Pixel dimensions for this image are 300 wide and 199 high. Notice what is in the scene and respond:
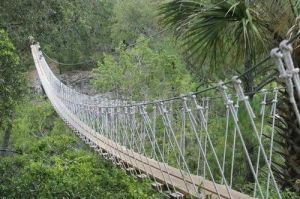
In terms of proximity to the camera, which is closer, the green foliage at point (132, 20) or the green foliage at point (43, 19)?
the green foliage at point (43, 19)

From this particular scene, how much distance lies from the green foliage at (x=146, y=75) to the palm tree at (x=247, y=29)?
6541 mm

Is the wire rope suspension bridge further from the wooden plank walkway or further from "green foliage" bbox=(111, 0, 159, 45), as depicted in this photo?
"green foliage" bbox=(111, 0, 159, 45)

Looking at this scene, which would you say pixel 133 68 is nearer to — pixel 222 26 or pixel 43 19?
pixel 43 19

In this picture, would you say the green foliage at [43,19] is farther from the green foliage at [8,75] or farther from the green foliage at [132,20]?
the green foliage at [132,20]

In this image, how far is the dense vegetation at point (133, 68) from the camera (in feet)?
8.70

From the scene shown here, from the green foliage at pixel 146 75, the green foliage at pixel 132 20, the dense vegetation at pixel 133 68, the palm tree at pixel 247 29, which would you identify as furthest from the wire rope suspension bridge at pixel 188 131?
the green foliage at pixel 132 20

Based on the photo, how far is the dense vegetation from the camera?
265 cm

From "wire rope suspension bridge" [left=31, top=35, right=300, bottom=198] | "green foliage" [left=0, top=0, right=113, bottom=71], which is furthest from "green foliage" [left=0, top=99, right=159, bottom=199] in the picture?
"green foliage" [left=0, top=0, right=113, bottom=71]

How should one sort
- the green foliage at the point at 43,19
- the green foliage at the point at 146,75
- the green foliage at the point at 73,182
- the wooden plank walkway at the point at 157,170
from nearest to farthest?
1. the wooden plank walkway at the point at 157,170
2. the green foliage at the point at 73,182
3. the green foliage at the point at 43,19
4. the green foliage at the point at 146,75

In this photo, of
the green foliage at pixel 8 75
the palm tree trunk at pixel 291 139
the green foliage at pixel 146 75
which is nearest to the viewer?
the palm tree trunk at pixel 291 139

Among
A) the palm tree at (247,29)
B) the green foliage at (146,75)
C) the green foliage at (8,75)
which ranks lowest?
the palm tree at (247,29)

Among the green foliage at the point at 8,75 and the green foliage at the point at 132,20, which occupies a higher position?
the green foliage at the point at 132,20

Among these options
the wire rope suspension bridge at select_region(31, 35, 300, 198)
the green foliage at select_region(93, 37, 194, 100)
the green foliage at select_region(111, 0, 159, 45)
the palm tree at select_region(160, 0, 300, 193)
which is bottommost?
the wire rope suspension bridge at select_region(31, 35, 300, 198)

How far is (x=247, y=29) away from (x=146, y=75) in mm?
8020
